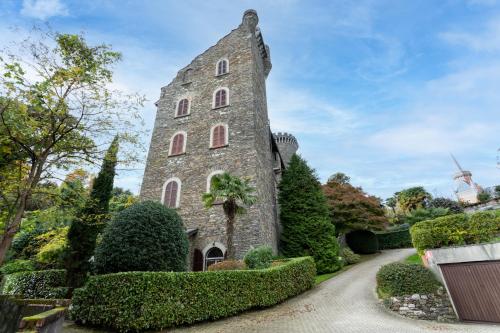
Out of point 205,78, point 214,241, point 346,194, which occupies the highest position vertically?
point 205,78

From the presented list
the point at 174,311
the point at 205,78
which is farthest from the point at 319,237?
the point at 205,78

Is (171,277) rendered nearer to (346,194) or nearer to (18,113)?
(18,113)

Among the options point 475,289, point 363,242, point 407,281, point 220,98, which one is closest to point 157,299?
point 407,281

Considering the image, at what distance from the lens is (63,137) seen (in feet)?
24.0

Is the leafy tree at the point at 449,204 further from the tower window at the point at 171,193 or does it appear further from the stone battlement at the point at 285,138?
the tower window at the point at 171,193

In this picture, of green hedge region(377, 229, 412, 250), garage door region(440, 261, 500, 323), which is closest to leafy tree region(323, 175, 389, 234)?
green hedge region(377, 229, 412, 250)

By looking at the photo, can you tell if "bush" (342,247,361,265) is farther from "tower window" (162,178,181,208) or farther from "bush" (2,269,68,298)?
"bush" (2,269,68,298)

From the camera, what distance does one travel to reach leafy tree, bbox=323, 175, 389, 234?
2272cm

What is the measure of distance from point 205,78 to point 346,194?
630 inches

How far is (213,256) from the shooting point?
15.0m

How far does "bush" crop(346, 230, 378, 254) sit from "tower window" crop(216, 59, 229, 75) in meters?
20.6

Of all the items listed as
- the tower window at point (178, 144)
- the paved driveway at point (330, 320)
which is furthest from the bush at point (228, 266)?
the tower window at point (178, 144)

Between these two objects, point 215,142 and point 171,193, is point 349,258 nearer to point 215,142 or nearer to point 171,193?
point 215,142

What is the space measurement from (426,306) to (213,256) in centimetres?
1015
